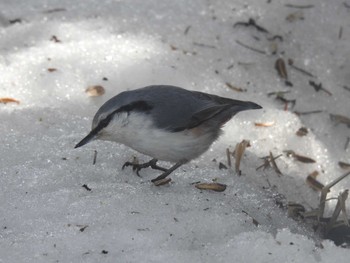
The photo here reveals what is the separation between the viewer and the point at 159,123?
9.46 feet

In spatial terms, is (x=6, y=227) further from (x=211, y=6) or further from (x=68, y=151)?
(x=211, y=6)

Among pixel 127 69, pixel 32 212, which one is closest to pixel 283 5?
pixel 127 69

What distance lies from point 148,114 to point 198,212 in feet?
1.54

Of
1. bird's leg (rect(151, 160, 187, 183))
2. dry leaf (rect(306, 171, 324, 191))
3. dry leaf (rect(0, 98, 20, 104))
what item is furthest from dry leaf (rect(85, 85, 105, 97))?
dry leaf (rect(306, 171, 324, 191))

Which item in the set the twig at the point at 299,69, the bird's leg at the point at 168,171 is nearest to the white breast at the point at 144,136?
the bird's leg at the point at 168,171

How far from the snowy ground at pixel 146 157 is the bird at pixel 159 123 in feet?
0.66

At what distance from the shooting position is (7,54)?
3.82 metres

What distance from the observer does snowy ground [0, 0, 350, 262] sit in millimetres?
2594

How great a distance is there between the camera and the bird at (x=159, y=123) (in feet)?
9.38

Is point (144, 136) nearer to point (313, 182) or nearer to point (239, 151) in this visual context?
point (239, 151)

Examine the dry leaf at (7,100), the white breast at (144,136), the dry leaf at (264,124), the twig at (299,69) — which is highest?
the white breast at (144,136)

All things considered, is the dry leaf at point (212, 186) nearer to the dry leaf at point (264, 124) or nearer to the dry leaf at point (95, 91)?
the dry leaf at point (264, 124)

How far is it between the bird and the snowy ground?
0.66 ft

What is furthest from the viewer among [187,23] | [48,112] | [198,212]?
[187,23]
